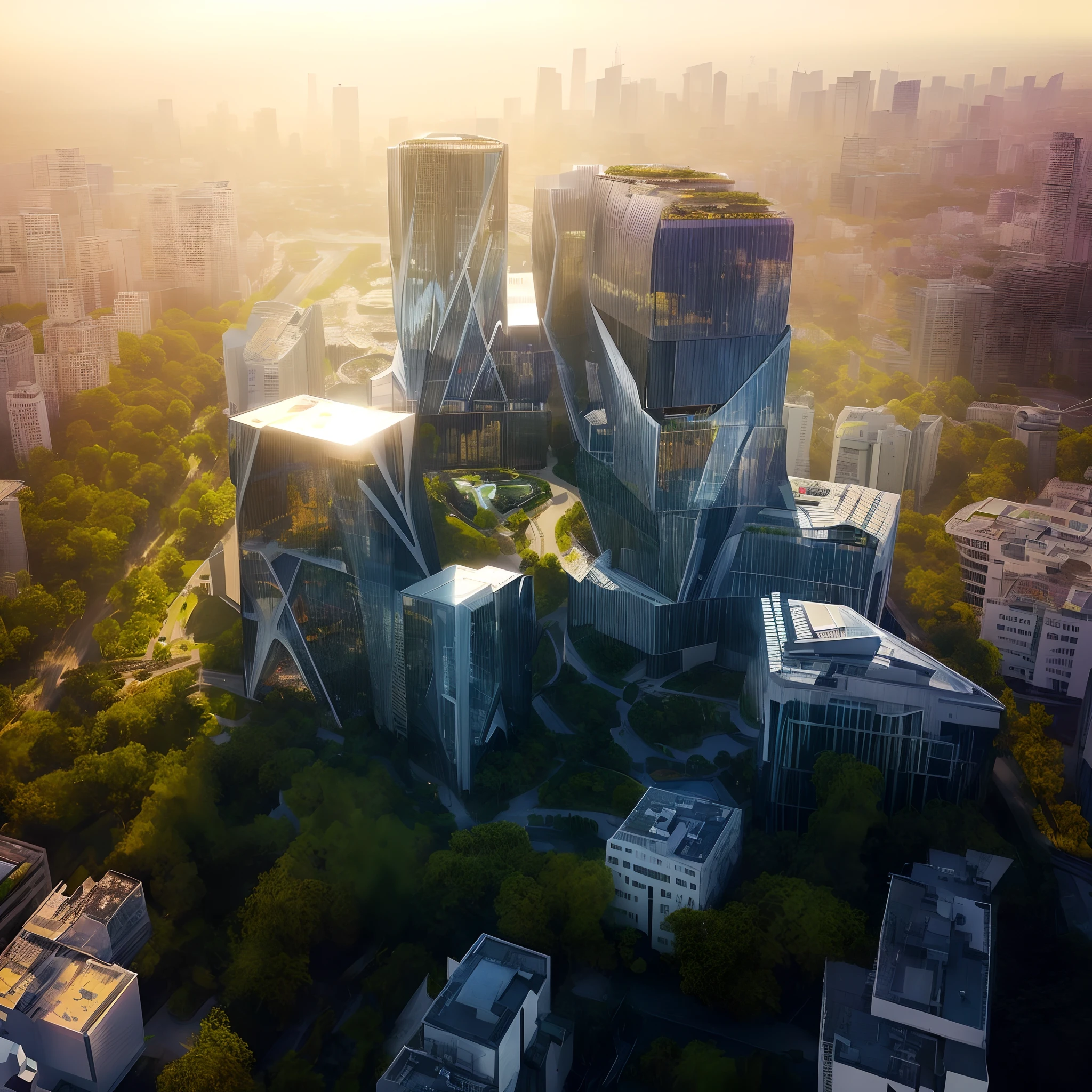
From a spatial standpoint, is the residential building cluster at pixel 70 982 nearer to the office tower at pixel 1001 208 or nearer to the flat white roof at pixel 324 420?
the flat white roof at pixel 324 420

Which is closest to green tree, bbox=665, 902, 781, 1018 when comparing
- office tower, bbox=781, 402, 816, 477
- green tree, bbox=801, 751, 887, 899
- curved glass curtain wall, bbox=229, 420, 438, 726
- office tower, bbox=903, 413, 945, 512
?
green tree, bbox=801, 751, 887, 899

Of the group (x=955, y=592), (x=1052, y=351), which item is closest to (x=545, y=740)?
(x=955, y=592)

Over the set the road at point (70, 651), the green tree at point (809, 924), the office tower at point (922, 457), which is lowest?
the road at point (70, 651)

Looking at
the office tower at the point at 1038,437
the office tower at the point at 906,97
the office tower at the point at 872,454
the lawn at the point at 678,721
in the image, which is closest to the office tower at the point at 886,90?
the office tower at the point at 906,97

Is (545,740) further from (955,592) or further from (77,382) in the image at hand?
(77,382)

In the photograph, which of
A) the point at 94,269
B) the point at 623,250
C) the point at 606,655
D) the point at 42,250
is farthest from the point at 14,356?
the point at 606,655

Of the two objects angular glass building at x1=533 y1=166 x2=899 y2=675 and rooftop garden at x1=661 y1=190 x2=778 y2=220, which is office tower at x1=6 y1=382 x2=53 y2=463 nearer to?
angular glass building at x1=533 y1=166 x2=899 y2=675
